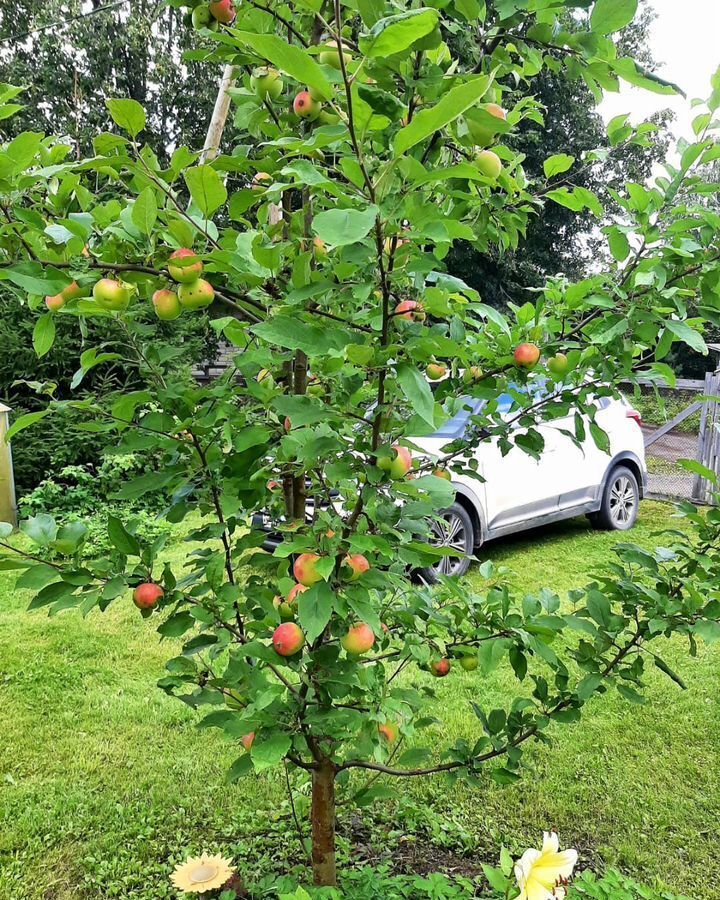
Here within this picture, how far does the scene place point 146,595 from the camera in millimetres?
1292

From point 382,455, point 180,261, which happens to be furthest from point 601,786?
point 180,261

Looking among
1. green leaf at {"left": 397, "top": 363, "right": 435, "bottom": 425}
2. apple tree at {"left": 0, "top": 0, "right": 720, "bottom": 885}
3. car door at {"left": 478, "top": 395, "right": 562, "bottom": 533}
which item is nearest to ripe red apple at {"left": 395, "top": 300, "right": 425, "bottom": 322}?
apple tree at {"left": 0, "top": 0, "right": 720, "bottom": 885}

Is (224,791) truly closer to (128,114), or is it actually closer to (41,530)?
(41,530)

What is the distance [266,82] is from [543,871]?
1.40m

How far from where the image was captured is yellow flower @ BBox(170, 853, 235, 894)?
62.4 inches

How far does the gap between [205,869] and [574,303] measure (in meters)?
1.57

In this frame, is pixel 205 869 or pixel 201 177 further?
pixel 205 869

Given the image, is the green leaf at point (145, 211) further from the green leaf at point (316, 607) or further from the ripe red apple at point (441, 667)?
the ripe red apple at point (441, 667)

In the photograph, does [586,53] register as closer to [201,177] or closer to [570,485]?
[201,177]

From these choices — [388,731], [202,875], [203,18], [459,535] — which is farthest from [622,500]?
[203,18]

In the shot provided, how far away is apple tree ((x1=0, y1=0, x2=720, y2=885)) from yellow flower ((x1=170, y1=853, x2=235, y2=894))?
0.23 metres

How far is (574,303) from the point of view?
1.46m

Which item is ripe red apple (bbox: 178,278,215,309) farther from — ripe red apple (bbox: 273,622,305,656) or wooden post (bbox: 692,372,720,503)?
wooden post (bbox: 692,372,720,503)

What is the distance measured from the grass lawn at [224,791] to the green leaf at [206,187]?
1.46 meters
